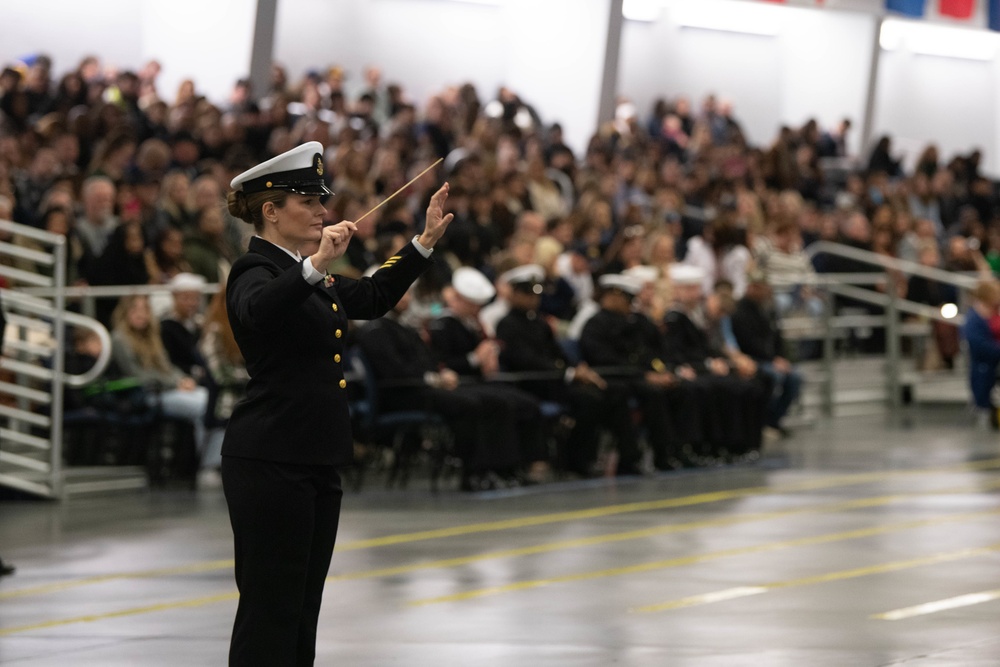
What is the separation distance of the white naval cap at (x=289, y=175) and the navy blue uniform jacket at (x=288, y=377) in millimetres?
177

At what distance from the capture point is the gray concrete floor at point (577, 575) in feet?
26.5

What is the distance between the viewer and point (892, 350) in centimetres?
2161

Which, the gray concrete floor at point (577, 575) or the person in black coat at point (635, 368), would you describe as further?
the person in black coat at point (635, 368)

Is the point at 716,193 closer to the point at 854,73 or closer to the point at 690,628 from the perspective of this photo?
the point at 854,73

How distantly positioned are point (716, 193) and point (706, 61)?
405 inches

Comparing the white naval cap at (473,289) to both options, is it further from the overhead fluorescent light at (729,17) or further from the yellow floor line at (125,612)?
the overhead fluorescent light at (729,17)

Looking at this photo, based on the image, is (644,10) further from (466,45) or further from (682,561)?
(682,561)

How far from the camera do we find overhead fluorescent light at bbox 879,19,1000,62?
35969mm

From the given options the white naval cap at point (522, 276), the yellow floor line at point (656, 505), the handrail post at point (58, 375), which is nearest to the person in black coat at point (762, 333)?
the yellow floor line at point (656, 505)

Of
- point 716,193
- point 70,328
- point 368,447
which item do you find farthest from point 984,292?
point 70,328

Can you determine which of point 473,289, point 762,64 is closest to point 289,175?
point 473,289

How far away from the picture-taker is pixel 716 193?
23.5 metres

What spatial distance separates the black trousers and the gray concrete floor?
2.34 meters

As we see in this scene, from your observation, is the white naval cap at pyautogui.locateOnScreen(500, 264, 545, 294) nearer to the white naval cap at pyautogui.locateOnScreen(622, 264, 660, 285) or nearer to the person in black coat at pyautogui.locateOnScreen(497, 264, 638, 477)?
the person in black coat at pyautogui.locateOnScreen(497, 264, 638, 477)
